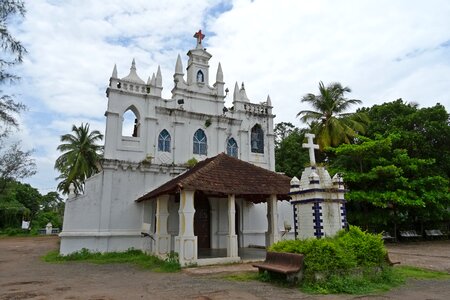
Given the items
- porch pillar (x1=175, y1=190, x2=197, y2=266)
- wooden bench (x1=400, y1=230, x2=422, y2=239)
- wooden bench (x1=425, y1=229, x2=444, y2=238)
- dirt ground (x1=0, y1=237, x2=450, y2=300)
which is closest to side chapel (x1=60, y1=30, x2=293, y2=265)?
porch pillar (x1=175, y1=190, x2=197, y2=266)

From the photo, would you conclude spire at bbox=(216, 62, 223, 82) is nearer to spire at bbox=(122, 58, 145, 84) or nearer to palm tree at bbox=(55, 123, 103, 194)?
spire at bbox=(122, 58, 145, 84)

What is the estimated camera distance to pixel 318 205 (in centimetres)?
942

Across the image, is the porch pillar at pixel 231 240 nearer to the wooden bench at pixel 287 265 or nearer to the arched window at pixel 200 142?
the wooden bench at pixel 287 265

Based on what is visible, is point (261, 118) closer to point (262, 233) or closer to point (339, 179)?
point (262, 233)

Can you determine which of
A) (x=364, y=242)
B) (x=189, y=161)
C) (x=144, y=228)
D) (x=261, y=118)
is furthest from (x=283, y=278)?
(x=261, y=118)

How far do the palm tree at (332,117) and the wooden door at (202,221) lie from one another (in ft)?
33.9

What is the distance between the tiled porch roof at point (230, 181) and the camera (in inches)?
474

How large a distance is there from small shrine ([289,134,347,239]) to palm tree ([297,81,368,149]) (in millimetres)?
14267

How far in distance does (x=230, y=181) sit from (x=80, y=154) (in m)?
18.6

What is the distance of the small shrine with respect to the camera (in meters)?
9.40

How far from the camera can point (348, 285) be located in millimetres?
7520

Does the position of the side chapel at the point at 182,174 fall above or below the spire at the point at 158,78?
below

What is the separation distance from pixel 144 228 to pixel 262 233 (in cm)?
673

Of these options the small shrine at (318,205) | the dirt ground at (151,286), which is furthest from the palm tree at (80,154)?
the small shrine at (318,205)
